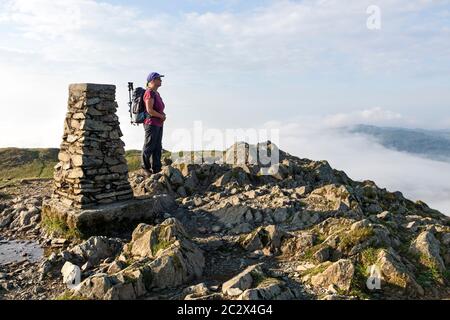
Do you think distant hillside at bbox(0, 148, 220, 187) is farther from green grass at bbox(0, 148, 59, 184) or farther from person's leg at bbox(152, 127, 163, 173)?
person's leg at bbox(152, 127, 163, 173)

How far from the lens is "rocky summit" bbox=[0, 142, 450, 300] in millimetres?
9297

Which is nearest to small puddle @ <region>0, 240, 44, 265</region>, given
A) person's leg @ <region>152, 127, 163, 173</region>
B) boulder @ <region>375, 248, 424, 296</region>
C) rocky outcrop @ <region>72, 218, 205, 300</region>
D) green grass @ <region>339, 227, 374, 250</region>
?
rocky outcrop @ <region>72, 218, 205, 300</region>

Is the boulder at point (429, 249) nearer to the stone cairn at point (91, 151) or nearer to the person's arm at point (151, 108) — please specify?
the stone cairn at point (91, 151)

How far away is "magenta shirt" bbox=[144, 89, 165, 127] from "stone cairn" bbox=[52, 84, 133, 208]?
1.94m

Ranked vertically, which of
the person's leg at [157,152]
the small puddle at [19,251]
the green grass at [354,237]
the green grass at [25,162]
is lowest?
the small puddle at [19,251]

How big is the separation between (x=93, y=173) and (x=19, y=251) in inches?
136

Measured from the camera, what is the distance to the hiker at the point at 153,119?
16359 mm

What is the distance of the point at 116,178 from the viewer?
48.4ft

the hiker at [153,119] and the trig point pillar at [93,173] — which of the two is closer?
the trig point pillar at [93,173]

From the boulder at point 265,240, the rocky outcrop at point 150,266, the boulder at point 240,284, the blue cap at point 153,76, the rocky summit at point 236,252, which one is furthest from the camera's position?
the blue cap at point 153,76

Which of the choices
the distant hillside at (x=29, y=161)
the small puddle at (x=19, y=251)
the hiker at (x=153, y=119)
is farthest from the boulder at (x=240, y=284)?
the distant hillside at (x=29, y=161)

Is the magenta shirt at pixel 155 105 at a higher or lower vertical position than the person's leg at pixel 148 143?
higher

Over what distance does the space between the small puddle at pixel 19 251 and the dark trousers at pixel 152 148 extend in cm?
573
